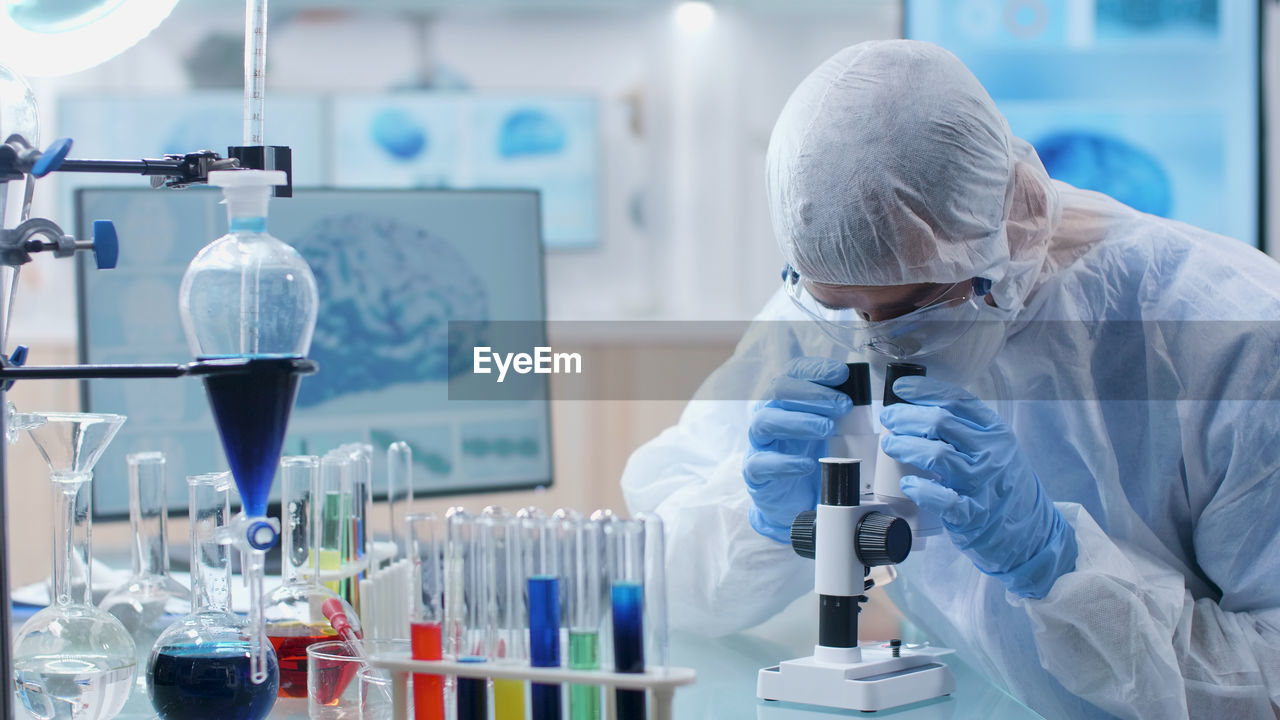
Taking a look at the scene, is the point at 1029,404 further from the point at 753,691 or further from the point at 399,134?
the point at 399,134

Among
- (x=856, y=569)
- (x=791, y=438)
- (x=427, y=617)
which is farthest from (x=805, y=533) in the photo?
(x=427, y=617)

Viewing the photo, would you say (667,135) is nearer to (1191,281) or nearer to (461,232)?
(461,232)

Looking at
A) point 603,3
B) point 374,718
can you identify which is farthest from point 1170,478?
point 603,3

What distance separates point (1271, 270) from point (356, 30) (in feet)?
9.12

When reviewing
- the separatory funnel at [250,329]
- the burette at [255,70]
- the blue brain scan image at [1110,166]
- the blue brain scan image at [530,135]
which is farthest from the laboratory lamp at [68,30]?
the blue brain scan image at [1110,166]

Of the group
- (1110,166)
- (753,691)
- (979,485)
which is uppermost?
(1110,166)

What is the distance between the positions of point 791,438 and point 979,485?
21 centimetres

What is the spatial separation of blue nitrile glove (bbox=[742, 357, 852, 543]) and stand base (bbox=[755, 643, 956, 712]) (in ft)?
0.74

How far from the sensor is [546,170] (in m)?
3.38

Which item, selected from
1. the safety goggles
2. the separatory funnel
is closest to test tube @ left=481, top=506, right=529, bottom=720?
the separatory funnel

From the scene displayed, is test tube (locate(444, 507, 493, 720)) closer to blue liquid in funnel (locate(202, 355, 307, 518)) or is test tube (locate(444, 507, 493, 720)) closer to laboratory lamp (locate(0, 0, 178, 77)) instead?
blue liquid in funnel (locate(202, 355, 307, 518))

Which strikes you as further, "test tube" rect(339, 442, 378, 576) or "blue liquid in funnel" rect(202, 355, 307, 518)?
"test tube" rect(339, 442, 378, 576)

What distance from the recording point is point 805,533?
1041 millimetres

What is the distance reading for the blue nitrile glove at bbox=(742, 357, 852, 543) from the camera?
116cm
